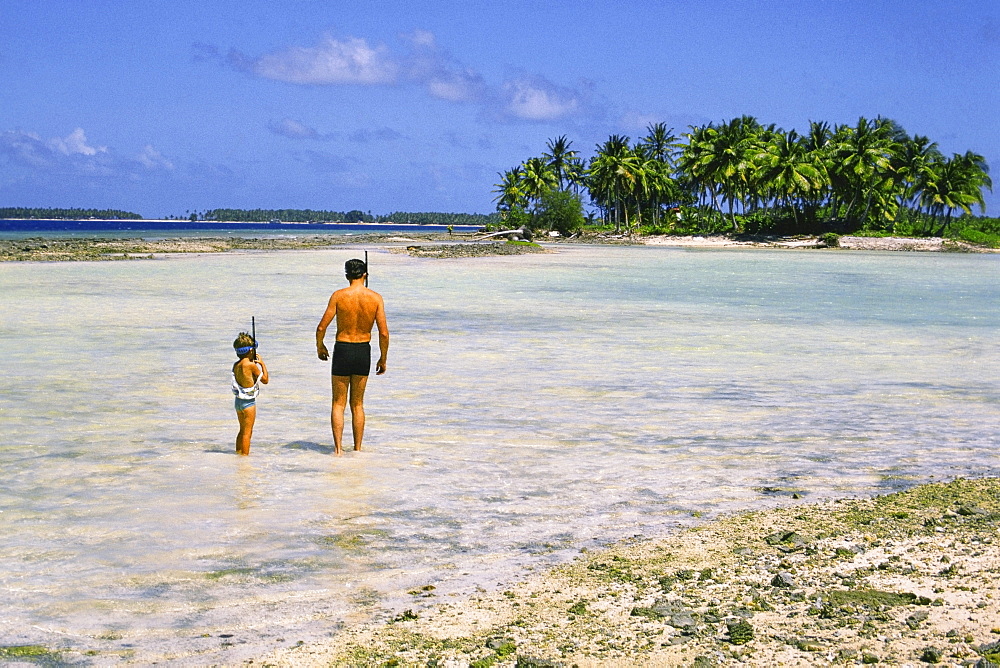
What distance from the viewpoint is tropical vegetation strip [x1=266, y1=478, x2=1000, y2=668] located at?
14.4 feet

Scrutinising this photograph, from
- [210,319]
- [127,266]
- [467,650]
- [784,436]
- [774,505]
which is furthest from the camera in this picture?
[127,266]

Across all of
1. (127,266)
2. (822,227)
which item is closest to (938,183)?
(822,227)

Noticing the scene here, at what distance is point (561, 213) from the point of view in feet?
319

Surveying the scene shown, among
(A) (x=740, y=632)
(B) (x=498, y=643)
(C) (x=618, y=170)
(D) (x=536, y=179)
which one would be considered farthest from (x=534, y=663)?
(D) (x=536, y=179)

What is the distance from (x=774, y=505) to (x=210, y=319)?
15.5 metres

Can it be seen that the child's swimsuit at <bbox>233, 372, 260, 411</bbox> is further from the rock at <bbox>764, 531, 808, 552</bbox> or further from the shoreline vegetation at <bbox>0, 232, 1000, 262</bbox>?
the shoreline vegetation at <bbox>0, 232, 1000, 262</bbox>

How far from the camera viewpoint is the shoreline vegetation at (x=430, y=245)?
172ft

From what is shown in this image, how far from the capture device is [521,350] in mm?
16000

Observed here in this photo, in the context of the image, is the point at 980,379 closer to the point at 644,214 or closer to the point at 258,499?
the point at 258,499

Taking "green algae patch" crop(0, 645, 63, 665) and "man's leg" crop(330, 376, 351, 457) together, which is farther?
"man's leg" crop(330, 376, 351, 457)

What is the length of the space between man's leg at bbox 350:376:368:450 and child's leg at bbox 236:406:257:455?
2.79 feet

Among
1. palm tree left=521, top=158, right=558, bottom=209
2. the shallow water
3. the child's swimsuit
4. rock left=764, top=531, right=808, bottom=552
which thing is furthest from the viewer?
palm tree left=521, top=158, right=558, bottom=209

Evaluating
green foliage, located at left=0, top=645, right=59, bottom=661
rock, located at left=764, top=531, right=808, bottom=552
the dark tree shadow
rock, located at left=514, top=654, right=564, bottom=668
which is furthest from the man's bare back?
rock, located at left=514, top=654, right=564, bottom=668

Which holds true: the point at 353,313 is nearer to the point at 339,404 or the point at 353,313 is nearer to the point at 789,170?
the point at 339,404
